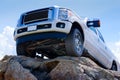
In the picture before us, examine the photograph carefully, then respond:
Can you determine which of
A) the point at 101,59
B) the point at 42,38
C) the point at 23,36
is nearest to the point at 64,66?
the point at 42,38

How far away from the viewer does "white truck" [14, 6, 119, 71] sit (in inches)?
350

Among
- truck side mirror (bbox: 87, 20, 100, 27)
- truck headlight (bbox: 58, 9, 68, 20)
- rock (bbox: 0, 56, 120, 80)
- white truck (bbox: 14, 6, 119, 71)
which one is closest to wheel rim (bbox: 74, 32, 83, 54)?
white truck (bbox: 14, 6, 119, 71)

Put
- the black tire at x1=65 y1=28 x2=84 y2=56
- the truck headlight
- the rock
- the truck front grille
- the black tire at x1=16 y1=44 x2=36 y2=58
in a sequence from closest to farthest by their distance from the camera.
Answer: the rock
the black tire at x1=65 y1=28 x2=84 y2=56
the truck headlight
the truck front grille
the black tire at x1=16 y1=44 x2=36 y2=58

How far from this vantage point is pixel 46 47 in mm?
9586

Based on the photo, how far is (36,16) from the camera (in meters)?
9.38

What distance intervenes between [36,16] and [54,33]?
0.84 metres

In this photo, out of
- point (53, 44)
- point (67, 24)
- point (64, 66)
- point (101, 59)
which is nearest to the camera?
point (64, 66)

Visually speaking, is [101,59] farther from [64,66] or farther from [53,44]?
[64,66]

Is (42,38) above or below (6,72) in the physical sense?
Answer: above

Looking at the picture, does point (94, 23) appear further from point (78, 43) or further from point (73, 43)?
point (73, 43)

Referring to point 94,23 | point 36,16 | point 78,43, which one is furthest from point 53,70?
point 94,23

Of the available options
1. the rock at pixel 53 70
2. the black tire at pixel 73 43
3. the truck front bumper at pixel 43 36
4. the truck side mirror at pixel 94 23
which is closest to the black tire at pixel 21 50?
the truck front bumper at pixel 43 36

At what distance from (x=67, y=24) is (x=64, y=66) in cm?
130

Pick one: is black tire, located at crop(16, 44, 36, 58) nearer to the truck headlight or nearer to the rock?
the rock
